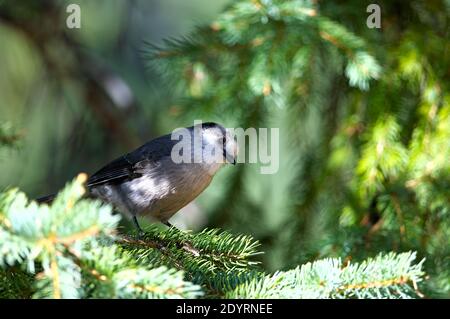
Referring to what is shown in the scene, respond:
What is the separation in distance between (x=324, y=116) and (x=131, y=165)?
44.1 inches

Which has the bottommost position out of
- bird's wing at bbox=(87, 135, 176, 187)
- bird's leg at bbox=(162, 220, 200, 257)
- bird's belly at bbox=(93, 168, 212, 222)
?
bird's leg at bbox=(162, 220, 200, 257)

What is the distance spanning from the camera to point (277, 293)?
1.83m

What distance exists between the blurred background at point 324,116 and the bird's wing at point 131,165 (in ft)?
0.70

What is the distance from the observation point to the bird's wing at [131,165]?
350 cm

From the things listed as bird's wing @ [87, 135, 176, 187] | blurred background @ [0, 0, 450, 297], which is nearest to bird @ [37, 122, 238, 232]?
bird's wing @ [87, 135, 176, 187]

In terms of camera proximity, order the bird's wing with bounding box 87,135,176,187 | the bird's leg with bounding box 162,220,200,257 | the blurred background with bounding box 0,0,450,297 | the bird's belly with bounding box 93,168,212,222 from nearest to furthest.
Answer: the bird's leg with bounding box 162,220,200,257, the blurred background with bounding box 0,0,450,297, the bird's belly with bounding box 93,168,212,222, the bird's wing with bounding box 87,135,176,187

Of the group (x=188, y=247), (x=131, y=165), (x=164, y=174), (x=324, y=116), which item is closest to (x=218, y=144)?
(x=164, y=174)

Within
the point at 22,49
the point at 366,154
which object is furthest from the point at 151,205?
the point at 22,49

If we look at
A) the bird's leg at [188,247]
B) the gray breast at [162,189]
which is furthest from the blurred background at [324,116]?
the bird's leg at [188,247]

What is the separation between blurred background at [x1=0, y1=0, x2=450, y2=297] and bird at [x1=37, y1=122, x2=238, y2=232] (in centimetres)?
20

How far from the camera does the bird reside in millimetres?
3334

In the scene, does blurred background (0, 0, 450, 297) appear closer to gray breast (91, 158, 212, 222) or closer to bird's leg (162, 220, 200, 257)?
gray breast (91, 158, 212, 222)
